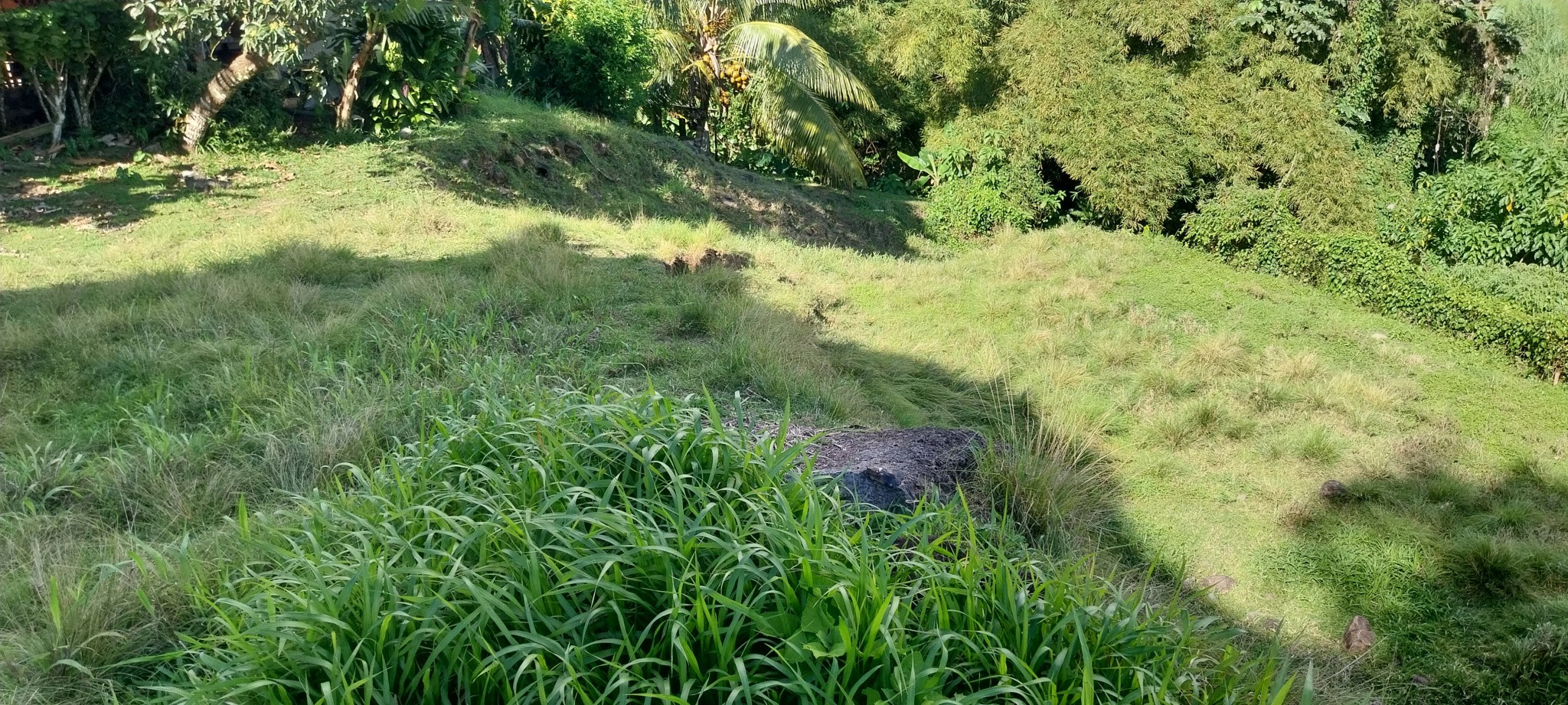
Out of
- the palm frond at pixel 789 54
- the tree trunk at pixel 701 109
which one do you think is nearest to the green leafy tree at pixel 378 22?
the palm frond at pixel 789 54

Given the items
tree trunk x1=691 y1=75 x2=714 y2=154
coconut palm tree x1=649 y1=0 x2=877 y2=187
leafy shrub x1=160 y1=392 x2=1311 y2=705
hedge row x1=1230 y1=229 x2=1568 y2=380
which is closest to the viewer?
leafy shrub x1=160 y1=392 x2=1311 y2=705

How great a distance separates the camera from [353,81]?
37.9 ft

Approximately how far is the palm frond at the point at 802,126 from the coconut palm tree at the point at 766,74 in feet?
0.04

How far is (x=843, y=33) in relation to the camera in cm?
1845

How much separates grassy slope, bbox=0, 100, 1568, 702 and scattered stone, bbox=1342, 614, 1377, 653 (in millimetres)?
165

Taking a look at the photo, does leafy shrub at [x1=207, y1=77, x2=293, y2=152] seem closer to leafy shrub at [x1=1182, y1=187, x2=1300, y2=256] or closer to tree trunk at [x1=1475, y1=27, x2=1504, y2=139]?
leafy shrub at [x1=1182, y1=187, x2=1300, y2=256]

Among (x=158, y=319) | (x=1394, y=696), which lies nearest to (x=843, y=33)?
(x=158, y=319)

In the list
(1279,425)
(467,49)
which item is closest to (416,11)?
(467,49)

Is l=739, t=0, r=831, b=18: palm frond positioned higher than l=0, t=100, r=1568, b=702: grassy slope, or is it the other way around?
l=739, t=0, r=831, b=18: palm frond

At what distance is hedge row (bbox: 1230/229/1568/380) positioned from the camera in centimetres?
1020

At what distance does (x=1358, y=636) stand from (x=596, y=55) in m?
14.1

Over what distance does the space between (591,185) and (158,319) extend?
25.5 ft

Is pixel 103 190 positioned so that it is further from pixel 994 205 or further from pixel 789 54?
pixel 994 205

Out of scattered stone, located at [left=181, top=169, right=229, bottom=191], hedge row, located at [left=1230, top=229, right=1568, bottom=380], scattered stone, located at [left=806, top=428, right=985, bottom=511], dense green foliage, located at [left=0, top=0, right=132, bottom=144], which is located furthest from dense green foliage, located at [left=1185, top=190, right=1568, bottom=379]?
dense green foliage, located at [left=0, top=0, right=132, bottom=144]
